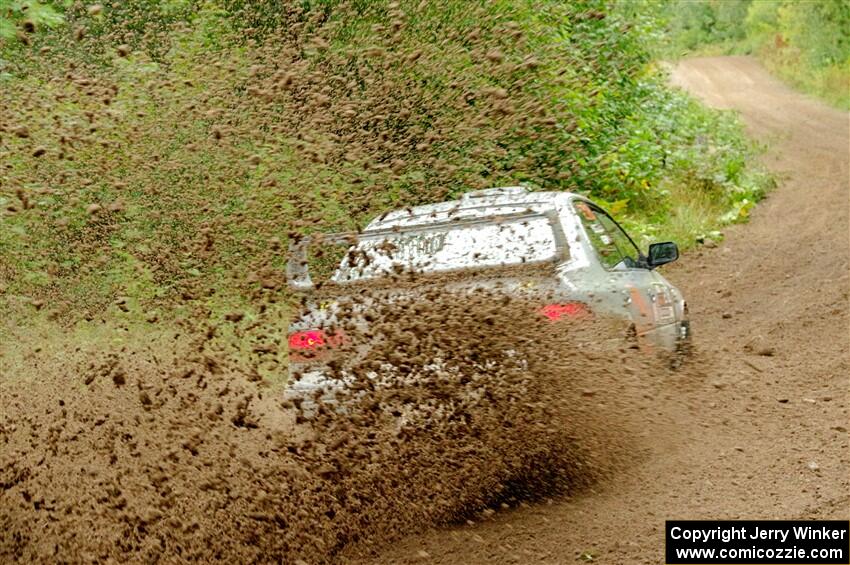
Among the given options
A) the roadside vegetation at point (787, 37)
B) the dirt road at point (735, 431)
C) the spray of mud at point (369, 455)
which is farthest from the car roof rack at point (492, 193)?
the roadside vegetation at point (787, 37)

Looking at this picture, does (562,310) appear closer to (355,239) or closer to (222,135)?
(355,239)

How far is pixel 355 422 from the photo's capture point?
5.71 m

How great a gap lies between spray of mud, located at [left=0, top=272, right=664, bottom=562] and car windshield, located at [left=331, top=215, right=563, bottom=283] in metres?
0.25

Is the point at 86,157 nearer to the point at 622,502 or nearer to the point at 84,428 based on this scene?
the point at 84,428

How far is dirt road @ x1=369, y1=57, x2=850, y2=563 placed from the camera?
5199 mm

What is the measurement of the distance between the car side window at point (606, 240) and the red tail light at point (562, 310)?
54 centimetres

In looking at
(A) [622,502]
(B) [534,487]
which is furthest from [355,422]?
(A) [622,502]

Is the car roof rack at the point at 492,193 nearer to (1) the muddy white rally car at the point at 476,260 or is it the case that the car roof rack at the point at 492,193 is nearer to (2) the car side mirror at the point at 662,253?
(1) the muddy white rally car at the point at 476,260

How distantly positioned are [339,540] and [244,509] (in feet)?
1.76

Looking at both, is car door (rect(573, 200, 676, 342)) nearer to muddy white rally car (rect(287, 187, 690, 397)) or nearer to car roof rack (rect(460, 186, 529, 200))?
muddy white rally car (rect(287, 187, 690, 397))

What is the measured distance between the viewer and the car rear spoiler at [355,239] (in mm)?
6281

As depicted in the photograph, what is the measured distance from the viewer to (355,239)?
6.34m

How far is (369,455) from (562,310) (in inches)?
53.4

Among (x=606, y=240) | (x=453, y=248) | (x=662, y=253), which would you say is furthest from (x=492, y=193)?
(x=662, y=253)
